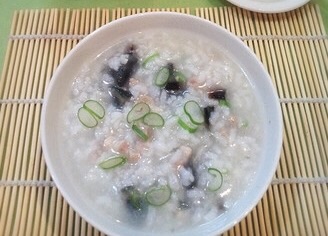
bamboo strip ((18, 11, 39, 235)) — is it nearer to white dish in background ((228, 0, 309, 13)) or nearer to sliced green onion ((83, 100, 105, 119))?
sliced green onion ((83, 100, 105, 119))

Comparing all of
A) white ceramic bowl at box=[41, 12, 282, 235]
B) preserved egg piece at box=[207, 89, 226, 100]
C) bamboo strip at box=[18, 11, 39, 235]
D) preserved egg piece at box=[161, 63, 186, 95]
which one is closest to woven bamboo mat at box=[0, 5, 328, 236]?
bamboo strip at box=[18, 11, 39, 235]

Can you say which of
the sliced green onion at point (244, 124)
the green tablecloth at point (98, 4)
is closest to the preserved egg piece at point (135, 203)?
the sliced green onion at point (244, 124)

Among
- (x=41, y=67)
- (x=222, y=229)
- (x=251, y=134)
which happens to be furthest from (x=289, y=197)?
(x=41, y=67)

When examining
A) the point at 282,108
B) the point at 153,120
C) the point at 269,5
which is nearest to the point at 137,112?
the point at 153,120

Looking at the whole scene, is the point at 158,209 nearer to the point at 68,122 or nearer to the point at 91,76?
the point at 68,122

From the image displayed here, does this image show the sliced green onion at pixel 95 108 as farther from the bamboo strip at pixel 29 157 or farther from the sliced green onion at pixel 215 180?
the sliced green onion at pixel 215 180

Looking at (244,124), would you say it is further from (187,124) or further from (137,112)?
(137,112)

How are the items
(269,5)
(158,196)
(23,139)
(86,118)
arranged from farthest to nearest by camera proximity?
1. (269,5)
2. (23,139)
3. (86,118)
4. (158,196)
